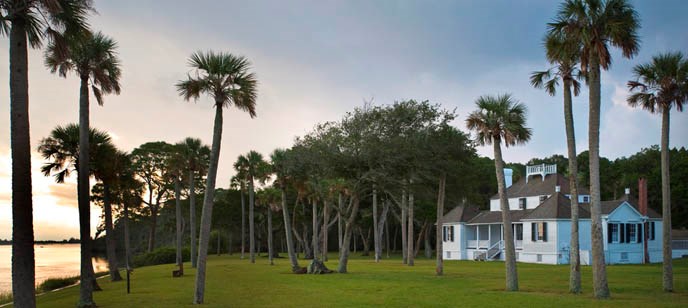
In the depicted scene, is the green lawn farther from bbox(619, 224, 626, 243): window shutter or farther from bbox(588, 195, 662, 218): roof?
bbox(619, 224, 626, 243): window shutter

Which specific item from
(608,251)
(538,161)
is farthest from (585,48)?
(538,161)

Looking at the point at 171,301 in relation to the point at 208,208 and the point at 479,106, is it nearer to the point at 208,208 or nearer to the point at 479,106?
the point at 208,208

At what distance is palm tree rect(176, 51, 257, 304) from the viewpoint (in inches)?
872

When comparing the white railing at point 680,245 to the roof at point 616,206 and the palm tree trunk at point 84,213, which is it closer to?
the roof at point 616,206

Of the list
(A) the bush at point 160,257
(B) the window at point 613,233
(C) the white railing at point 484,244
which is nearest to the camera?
(B) the window at point 613,233

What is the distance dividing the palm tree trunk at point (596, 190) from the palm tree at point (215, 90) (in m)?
12.6

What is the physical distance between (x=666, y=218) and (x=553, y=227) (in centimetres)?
2599

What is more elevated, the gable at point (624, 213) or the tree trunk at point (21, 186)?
the tree trunk at point (21, 186)

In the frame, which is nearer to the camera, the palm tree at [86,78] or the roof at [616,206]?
the palm tree at [86,78]

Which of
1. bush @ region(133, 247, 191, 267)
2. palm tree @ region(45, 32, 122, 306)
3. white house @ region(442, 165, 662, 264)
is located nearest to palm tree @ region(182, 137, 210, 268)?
bush @ region(133, 247, 191, 267)

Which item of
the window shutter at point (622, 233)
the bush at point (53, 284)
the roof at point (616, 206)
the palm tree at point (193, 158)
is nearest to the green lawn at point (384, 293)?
the bush at point (53, 284)

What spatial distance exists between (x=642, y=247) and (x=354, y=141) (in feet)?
101

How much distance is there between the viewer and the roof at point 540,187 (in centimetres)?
5869

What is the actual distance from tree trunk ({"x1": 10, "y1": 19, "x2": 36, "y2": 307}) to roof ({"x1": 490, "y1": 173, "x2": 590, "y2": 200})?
50824mm
